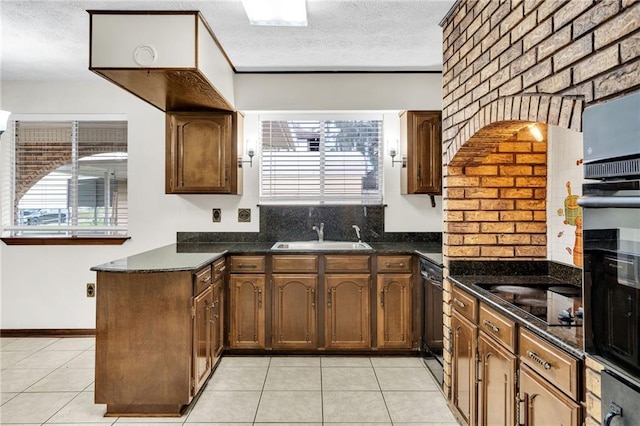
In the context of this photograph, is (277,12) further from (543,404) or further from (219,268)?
(543,404)

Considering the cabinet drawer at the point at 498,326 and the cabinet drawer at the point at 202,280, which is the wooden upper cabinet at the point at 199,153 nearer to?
the cabinet drawer at the point at 202,280

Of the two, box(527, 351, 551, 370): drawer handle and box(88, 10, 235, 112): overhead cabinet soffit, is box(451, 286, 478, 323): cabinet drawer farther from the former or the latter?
box(88, 10, 235, 112): overhead cabinet soffit

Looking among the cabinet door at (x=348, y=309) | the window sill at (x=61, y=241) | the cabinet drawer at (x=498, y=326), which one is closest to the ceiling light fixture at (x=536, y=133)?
the cabinet drawer at (x=498, y=326)

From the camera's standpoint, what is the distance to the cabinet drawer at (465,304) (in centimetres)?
207

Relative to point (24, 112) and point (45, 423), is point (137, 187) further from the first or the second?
point (45, 423)

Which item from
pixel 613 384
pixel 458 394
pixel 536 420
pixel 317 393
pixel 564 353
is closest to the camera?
pixel 613 384

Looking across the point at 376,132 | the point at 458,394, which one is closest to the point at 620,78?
the point at 458,394

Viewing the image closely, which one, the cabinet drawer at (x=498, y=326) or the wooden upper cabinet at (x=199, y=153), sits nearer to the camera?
the cabinet drawer at (x=498, y=326)

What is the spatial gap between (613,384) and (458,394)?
1.43 m

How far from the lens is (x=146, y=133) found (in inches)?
157

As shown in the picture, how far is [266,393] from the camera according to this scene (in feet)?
9.13

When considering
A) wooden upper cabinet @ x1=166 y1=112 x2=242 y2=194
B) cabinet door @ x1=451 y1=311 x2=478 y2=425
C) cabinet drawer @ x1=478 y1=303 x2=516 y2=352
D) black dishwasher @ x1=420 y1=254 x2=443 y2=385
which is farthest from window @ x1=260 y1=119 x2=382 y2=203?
cabinet drawer @ x1=478 y1=303 x2=516 y2=352

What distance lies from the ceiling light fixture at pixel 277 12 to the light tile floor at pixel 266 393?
8.31 ft

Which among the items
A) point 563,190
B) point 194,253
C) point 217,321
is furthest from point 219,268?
point 563,190
